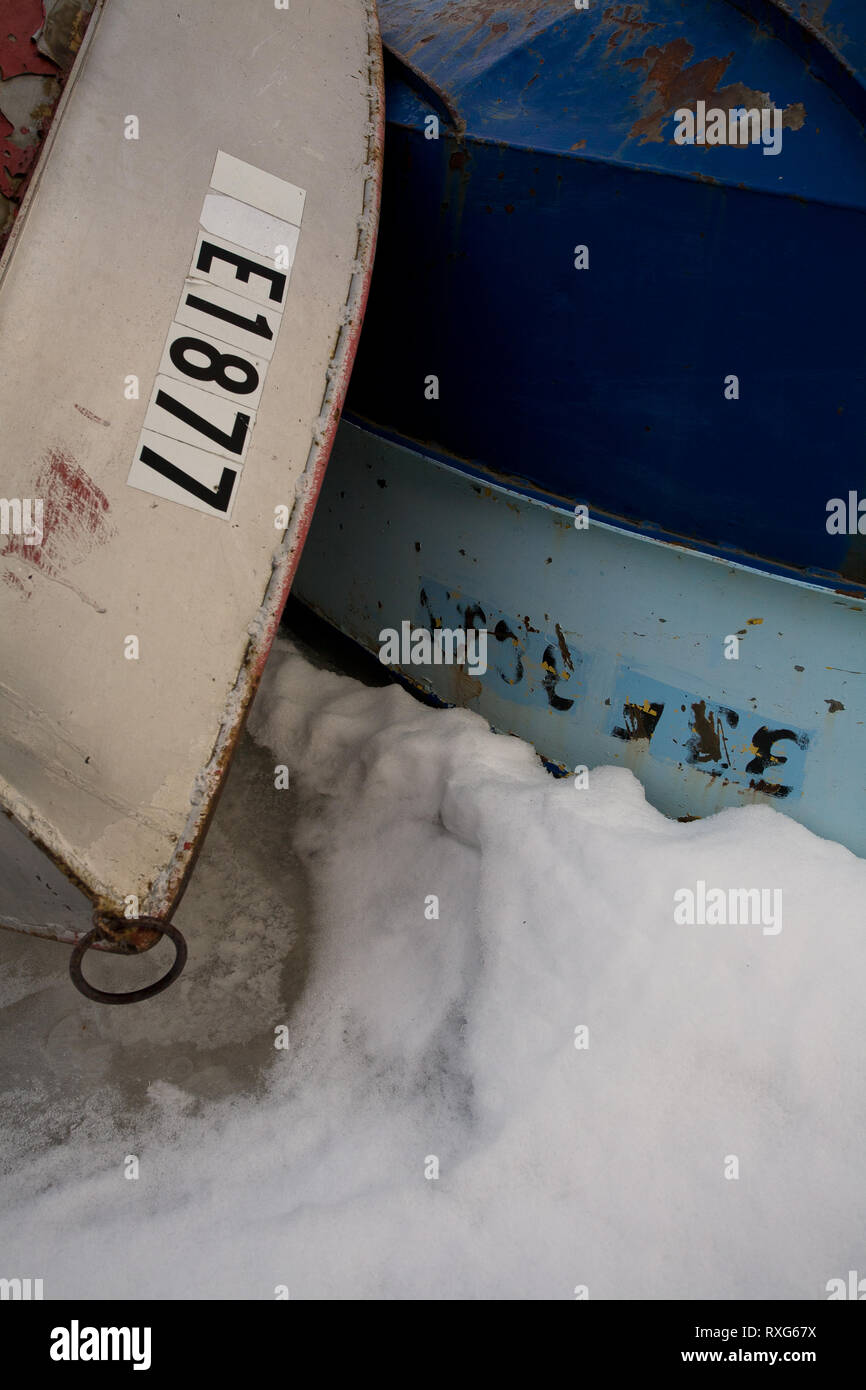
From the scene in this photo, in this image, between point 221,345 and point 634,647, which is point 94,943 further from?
point 634,647

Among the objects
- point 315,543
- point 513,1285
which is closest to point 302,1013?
point 513,1285

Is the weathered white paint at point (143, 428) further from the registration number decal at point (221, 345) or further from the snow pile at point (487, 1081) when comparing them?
the snow pile at point (487, 1081)

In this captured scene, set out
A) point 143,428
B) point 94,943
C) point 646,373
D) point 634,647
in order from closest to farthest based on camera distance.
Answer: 1. point 94,943
2. point 143,428
3. point 646,373
4. point 634,647

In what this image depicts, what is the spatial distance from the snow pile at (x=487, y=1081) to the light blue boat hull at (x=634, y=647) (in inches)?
4.1

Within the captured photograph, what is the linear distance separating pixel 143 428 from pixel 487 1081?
4.70 feet

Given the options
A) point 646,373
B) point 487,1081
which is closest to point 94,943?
point 487,1081

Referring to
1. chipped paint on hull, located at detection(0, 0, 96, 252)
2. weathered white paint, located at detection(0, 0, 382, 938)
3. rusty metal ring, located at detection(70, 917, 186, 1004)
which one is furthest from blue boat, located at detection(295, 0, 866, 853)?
rusty metal ring, located at detection(70, 917, 186, 1004)

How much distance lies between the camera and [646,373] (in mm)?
2207

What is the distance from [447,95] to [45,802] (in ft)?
6.11

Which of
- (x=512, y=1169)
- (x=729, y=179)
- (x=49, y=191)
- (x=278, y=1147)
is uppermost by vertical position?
(x=729, y=179)

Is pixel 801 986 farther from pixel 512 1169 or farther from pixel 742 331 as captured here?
pixel 742 331

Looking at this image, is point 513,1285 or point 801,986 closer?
point 513,1285

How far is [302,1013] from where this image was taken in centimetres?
220

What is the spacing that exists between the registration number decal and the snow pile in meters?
0.96
